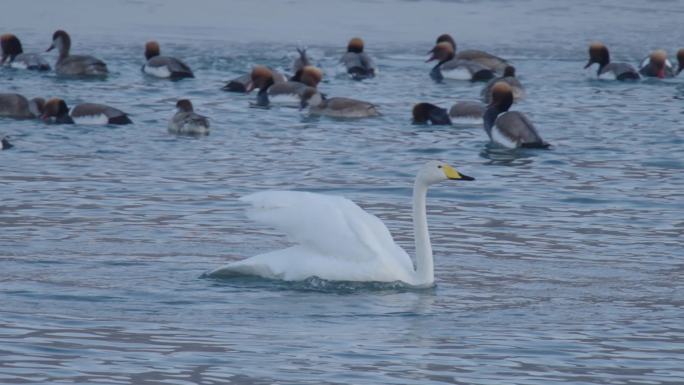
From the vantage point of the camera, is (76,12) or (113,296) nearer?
(113,296)

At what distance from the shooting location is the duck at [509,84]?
2195cm

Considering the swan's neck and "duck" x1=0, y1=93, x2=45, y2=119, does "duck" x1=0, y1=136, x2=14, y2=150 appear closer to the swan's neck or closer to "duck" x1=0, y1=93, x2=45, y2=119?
"duck" x1=0, y1=93, x2=45, y2=119

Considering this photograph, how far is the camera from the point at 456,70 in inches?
973

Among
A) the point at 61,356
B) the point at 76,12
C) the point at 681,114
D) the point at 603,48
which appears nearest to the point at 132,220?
the point at 61,356

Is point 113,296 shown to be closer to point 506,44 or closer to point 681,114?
point 681,114

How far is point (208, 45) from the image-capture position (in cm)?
2672

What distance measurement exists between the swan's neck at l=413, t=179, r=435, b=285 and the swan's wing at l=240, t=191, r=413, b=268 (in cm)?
18

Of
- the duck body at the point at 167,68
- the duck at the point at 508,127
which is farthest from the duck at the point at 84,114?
the duck at the point at 508,127

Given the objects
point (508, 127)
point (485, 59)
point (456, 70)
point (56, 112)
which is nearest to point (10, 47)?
point (56, 112)

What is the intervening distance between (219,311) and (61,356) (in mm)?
1542

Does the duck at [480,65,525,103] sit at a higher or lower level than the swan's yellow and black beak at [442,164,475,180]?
lower

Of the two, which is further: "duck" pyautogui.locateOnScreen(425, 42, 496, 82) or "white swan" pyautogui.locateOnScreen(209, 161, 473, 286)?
"duck" pyautogui.locateOnScreen(425, 42, 496, 82)

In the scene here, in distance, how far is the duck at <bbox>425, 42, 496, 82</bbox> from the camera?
2459cm

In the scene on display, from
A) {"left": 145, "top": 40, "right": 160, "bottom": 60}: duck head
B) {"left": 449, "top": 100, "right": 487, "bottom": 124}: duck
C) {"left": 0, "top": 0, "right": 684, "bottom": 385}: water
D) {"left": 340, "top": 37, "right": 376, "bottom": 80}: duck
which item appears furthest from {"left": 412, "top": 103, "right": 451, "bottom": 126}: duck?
{"left": 145, "top": 40, "right": 160, "bottom": 60}: duck head
